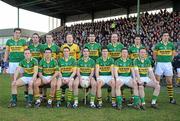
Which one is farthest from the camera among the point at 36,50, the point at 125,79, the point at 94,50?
the point at 94,50

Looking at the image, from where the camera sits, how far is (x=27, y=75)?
1008cm

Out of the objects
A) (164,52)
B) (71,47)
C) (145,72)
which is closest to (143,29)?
(164,52)

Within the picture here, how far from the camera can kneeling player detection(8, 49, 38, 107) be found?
980cm

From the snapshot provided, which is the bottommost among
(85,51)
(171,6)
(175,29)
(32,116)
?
(32,116)

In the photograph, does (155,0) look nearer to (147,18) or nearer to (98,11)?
(147,18)

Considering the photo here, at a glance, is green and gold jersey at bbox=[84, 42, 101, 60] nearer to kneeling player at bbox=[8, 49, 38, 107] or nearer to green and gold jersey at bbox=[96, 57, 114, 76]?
green and gold jersey at bbox=[96, 57, 114, 76]

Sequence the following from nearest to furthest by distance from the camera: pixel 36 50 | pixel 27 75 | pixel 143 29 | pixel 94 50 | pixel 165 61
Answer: pixel 27 75 < pixel 36 50 < pixel 94 50 < pixel 165 61 < pixel 143 29

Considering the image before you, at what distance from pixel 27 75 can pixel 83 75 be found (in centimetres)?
157

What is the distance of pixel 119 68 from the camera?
10.1 m

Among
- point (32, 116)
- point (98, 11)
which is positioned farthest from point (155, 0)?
point (32, 116)

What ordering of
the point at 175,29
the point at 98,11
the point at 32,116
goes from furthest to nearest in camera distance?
the point at 98,11, the point at 175,29, the point at 32,116

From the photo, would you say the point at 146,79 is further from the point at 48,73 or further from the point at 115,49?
the point at 48,73

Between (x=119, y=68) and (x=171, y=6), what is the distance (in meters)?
22.9

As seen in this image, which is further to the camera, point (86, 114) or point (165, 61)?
point (165, 61)
